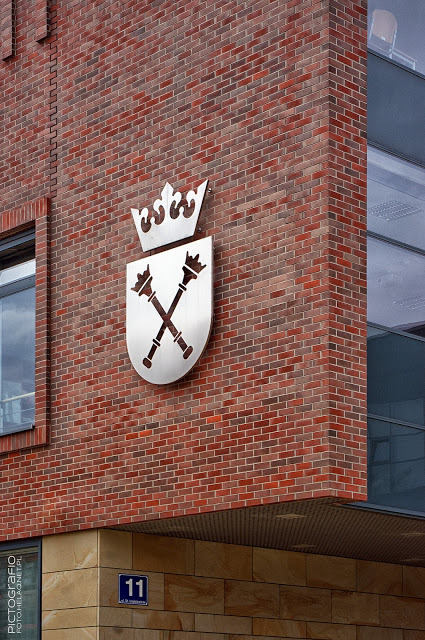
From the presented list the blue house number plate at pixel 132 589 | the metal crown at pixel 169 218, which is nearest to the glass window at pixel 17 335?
the metal crown at pixel 169 218

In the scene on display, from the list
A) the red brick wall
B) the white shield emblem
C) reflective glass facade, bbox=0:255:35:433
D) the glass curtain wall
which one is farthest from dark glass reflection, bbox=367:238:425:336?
reflective glass facade, bbox=0:255:35:433

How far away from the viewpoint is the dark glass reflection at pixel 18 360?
15.0m

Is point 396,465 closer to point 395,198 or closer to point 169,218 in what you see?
point 395,198

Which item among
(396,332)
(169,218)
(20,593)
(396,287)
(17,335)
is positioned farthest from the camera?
(17,335)

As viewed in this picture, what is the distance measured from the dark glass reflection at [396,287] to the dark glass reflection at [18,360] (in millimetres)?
4391

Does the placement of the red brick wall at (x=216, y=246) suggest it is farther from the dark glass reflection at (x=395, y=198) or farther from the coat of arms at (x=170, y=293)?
the dark glass reflection at (x=395, y=198)

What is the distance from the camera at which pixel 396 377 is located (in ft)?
41.9

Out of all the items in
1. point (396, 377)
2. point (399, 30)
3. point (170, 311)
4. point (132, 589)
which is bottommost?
point (132, 589)

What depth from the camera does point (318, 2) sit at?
1251cm

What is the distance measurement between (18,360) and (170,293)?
9.37ft

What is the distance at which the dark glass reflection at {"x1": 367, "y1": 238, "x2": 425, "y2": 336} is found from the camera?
41.9 ft

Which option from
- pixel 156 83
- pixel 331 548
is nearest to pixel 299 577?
pixel 331 548

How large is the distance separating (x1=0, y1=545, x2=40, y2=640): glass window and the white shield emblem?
2.77m

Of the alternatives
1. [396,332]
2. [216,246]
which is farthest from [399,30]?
[396,332]
